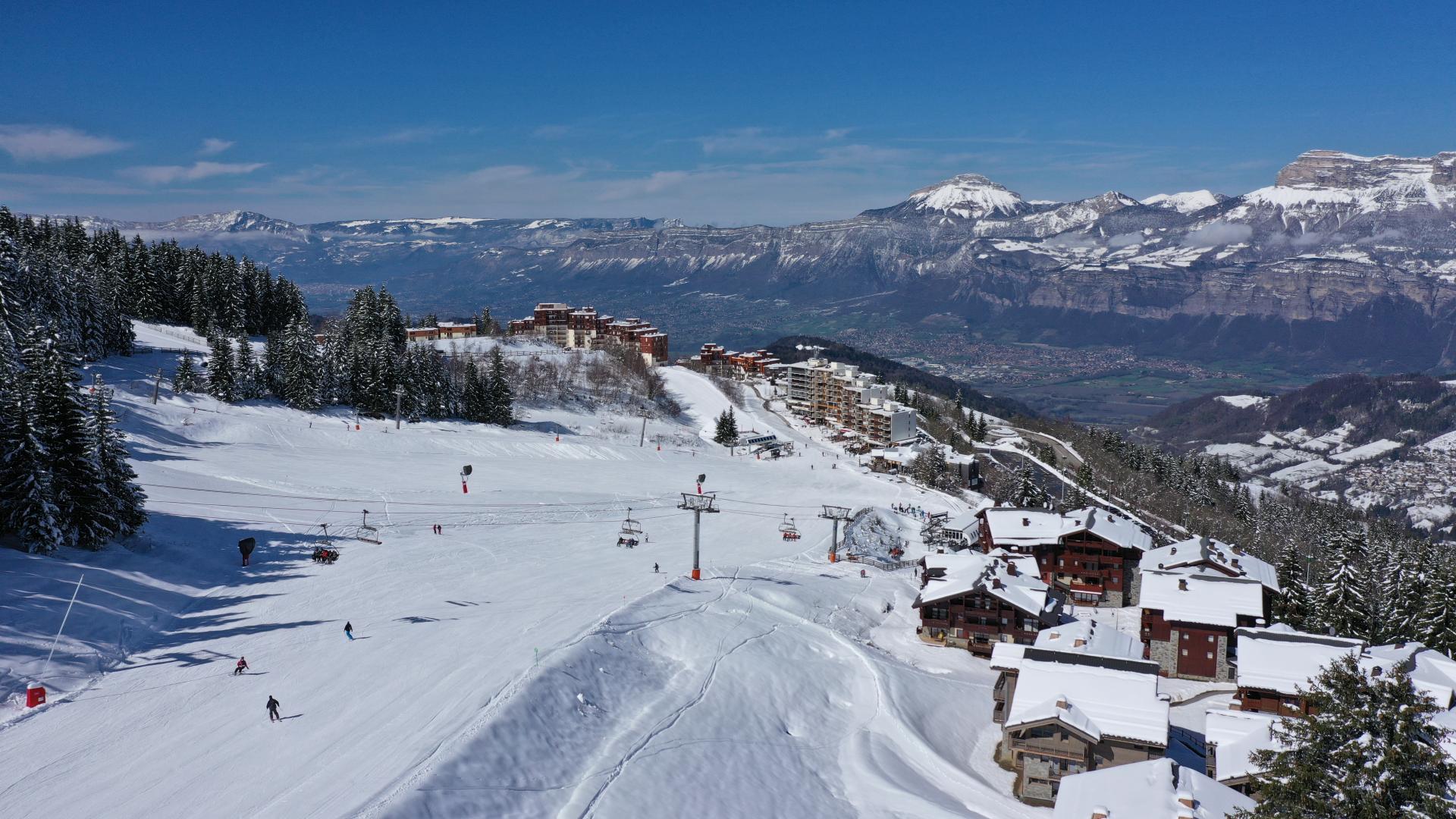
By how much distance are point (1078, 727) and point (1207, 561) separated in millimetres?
27075

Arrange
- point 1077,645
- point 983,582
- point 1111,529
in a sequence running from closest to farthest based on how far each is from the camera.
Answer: point 1077,645, point 983,582, point 1111,529

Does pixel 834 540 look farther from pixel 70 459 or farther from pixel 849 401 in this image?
pixel 849 401

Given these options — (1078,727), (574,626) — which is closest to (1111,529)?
(1078,727)

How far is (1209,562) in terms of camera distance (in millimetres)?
53219

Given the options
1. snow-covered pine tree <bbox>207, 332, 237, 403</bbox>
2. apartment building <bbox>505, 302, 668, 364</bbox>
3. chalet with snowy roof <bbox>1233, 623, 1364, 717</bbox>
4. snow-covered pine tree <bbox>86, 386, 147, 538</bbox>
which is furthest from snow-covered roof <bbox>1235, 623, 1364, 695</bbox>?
apartment building <bbox>505, 302, 668, 364</bbox>

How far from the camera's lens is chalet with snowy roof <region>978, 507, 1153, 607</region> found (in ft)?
195

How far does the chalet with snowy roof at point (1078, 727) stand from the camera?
105ft

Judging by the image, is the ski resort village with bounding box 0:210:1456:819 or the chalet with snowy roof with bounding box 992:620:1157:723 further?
the chalet with snowy roof with bounding box 992:620:1157:723

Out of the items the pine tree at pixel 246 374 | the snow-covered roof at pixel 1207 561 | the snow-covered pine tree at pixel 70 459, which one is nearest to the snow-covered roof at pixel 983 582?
the snow-covered roof at pixel 1207 561

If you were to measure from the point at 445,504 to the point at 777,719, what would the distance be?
3420cm

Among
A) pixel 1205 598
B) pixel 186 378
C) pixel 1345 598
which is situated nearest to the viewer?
pixel 1205 598

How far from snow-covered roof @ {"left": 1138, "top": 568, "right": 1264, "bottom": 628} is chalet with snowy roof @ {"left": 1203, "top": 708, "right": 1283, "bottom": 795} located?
13.8m

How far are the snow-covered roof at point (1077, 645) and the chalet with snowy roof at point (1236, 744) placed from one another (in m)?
4.49

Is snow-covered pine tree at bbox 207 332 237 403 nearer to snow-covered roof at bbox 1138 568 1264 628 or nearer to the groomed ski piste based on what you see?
the groomed ski piste
